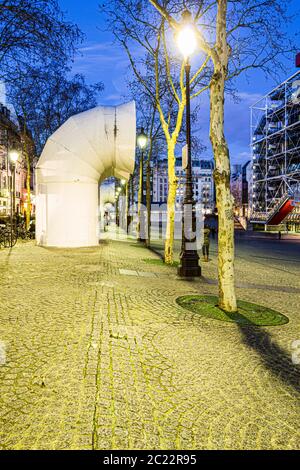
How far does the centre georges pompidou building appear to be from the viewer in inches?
1679

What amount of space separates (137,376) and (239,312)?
3.46 meters

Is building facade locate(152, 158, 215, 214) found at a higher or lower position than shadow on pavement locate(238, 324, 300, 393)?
higher

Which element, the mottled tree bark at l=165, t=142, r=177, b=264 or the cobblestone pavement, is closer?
the cobblestone pavement

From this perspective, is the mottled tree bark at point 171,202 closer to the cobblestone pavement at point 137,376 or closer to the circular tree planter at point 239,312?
the circular tree planter at point 239,312

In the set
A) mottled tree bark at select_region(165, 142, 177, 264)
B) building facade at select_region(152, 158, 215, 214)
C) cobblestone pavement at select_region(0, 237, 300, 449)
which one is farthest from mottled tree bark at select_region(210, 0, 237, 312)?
building facade at select_region(152, 158, 215, 214)

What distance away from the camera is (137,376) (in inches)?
147

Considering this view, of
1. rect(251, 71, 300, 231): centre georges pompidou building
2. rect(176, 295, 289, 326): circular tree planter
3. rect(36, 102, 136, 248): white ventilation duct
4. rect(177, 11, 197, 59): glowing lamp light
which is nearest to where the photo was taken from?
rect(176, 295, 289, 326): circular tree planter

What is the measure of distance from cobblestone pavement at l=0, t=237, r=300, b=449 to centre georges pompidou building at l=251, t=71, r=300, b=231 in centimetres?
3643

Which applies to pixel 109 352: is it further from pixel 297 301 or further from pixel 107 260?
pixel 107 260

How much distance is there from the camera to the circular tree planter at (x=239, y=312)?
611 cm

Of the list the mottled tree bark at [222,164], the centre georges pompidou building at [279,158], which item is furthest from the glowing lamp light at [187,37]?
the centre georges pompidou building at [279,158]

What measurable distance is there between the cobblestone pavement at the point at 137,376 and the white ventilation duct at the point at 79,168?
989 cm

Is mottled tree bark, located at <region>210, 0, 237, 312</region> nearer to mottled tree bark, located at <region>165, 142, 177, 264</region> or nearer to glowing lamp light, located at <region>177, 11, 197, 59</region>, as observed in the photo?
glowing lamp light, located at <region>177, 11, 197, 59</region>

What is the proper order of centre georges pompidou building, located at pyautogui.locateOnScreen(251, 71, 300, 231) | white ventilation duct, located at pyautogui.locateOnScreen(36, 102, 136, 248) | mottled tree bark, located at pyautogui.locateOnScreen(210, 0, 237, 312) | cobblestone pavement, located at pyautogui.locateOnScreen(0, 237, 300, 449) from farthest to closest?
centre georges pompidou building, located at pyautogui.locateOnScreen(251, 71, 300, 231)
white ventilation duct, located at pyautogui.locateOnScreen(36, 102, 136, 248)
mottled tree bark, located at pyautogui.locateOnScreen(210, 0, 237, 312)
cobblestone pavement, located at pyautogui.locateOnScreen(0, 237, 300, 449)
